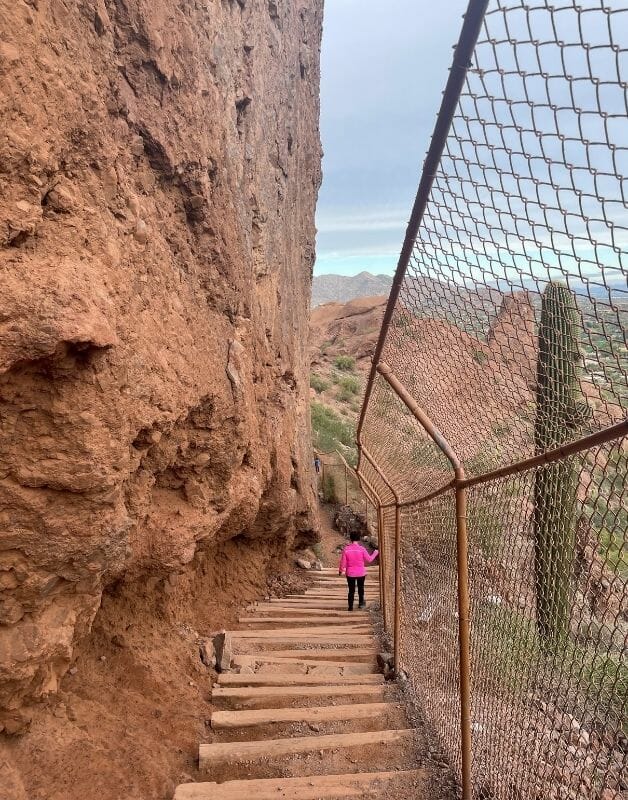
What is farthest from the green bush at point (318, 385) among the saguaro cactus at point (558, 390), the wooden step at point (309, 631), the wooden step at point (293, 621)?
the saguaro cactus at point (558, 390)

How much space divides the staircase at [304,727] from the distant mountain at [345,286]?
279 ft

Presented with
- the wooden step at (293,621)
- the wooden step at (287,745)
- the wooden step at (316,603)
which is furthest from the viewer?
the wooden step at (316,603)

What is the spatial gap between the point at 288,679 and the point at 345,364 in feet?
71.7

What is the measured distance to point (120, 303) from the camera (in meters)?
2.96

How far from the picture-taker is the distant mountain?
92250 millimetres

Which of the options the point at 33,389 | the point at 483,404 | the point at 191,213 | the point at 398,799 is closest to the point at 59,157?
the point at 33,389

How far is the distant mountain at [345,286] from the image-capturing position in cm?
9225

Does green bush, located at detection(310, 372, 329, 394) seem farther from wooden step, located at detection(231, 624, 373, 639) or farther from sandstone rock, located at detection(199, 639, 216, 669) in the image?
sandstone rock, located at detection(199, 639, 216, 669)

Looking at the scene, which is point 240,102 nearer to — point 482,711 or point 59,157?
point 59,157

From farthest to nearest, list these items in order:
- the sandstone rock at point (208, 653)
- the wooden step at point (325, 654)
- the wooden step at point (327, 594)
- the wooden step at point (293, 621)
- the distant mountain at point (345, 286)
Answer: the distant mountain at point (345, 286)
the wooden step at point (327, 594)
the wooden step at point (293, 621)
the wooden step at point (325, 654)
the sandstone rock at point (208, 653)

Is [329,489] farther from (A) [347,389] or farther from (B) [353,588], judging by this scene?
(A) [347,389]

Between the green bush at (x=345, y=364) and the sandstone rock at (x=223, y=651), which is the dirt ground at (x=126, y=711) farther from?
the green bush at (x=345, y=364)

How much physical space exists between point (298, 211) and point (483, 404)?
6908 mm

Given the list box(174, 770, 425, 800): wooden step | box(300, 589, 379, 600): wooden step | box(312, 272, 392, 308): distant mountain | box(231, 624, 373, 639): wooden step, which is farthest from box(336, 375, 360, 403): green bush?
box(312, 272, 392, 308): distant mountain
